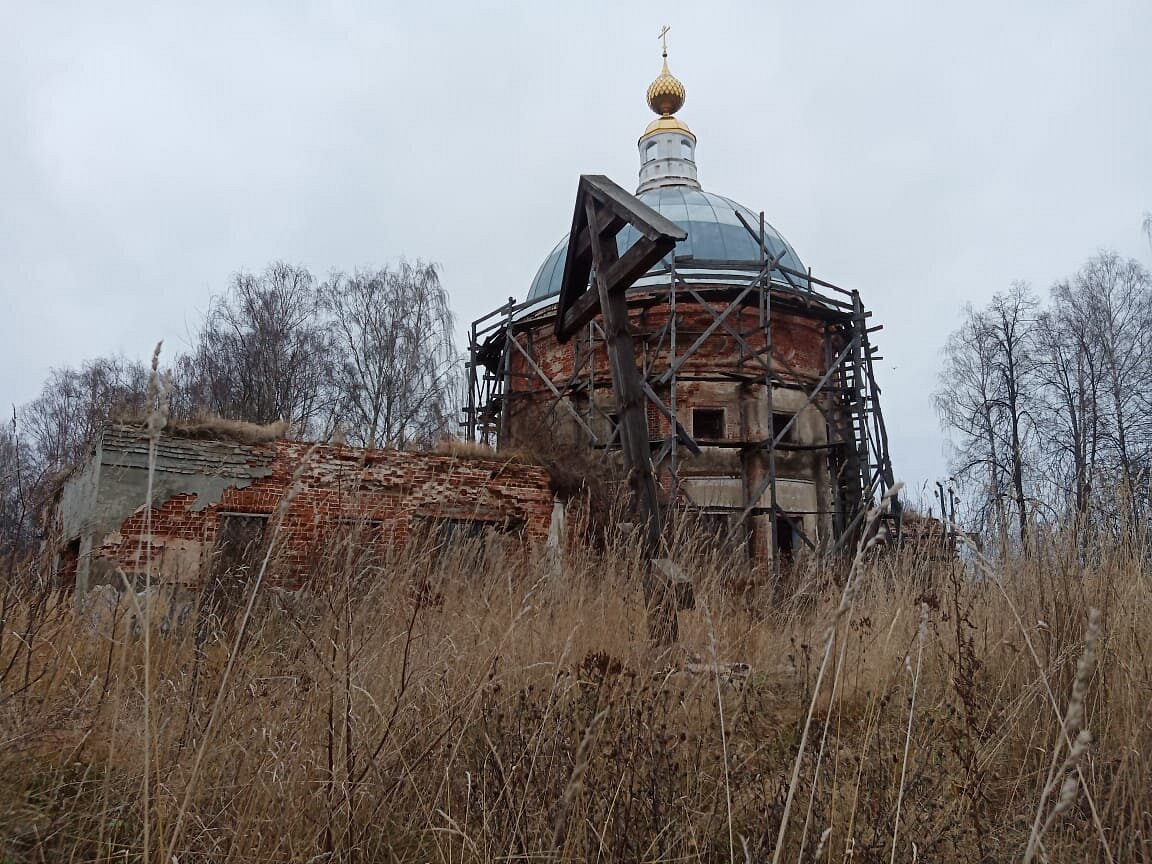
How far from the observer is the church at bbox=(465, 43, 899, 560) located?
14.7 metres

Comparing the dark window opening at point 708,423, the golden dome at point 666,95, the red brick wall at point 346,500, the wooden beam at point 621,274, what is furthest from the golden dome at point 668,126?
the wooden beam at point 621,274

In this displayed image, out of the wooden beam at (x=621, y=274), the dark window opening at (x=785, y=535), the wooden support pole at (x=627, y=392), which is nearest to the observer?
the wooden beam at (x=621, y=274)

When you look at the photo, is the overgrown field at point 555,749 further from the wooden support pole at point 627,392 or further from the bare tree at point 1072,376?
the bare tree at point 1072,376

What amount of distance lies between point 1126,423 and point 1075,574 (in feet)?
60.2

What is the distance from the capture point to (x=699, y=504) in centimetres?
1450

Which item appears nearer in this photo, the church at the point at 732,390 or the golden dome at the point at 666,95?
the church at the point at 732,390

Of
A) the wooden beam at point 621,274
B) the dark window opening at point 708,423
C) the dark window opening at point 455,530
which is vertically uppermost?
the dark window opening at point 708,423

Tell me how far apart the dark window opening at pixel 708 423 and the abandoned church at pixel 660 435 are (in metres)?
0.04

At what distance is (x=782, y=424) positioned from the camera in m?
15.9

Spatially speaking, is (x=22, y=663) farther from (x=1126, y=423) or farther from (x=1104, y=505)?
(x=1126, y=423)

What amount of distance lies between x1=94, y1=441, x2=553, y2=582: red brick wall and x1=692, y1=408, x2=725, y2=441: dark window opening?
16.0ft

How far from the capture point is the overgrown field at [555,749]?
1713mm

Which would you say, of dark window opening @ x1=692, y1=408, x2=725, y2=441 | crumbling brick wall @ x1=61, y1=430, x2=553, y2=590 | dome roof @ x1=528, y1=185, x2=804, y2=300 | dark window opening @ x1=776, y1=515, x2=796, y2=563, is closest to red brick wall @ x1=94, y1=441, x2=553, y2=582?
crumbling brick wall @ x1=61, y1=430, x2=553, y2=590

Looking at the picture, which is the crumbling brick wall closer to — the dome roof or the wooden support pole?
the wooden support pole
